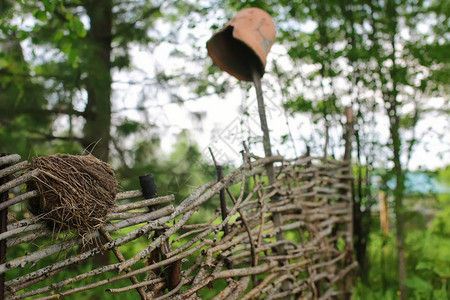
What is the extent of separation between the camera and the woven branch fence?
145 centimetres

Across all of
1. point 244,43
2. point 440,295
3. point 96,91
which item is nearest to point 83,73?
point 96,91

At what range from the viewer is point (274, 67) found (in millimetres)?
4258

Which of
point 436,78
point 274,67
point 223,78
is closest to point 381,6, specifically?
point 436,78

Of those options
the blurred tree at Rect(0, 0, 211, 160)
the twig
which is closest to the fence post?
the twig

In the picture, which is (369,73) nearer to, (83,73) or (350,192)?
(350,192)

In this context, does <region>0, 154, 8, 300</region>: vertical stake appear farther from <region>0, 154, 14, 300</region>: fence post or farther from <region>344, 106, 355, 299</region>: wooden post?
<region>344, 106, 355, 299</region>: wooden post

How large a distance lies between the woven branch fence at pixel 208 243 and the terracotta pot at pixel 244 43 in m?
0.74

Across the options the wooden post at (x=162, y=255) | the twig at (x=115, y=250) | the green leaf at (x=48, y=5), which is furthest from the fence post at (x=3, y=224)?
the green leaf at (x=48, y=5)

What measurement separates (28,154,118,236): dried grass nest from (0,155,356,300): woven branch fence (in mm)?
43

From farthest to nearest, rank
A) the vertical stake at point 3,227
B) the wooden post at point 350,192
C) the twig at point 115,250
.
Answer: the wooden post at point 350,192 < the twig at point 115,250 < the vertical stake at point 3,227

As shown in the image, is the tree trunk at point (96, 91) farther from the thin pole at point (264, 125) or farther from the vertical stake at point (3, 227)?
the vertical stake at point (3, 227)

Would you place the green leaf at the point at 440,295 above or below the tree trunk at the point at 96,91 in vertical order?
below

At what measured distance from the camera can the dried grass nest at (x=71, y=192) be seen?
4.49ft

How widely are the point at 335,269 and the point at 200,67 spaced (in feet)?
10.3
